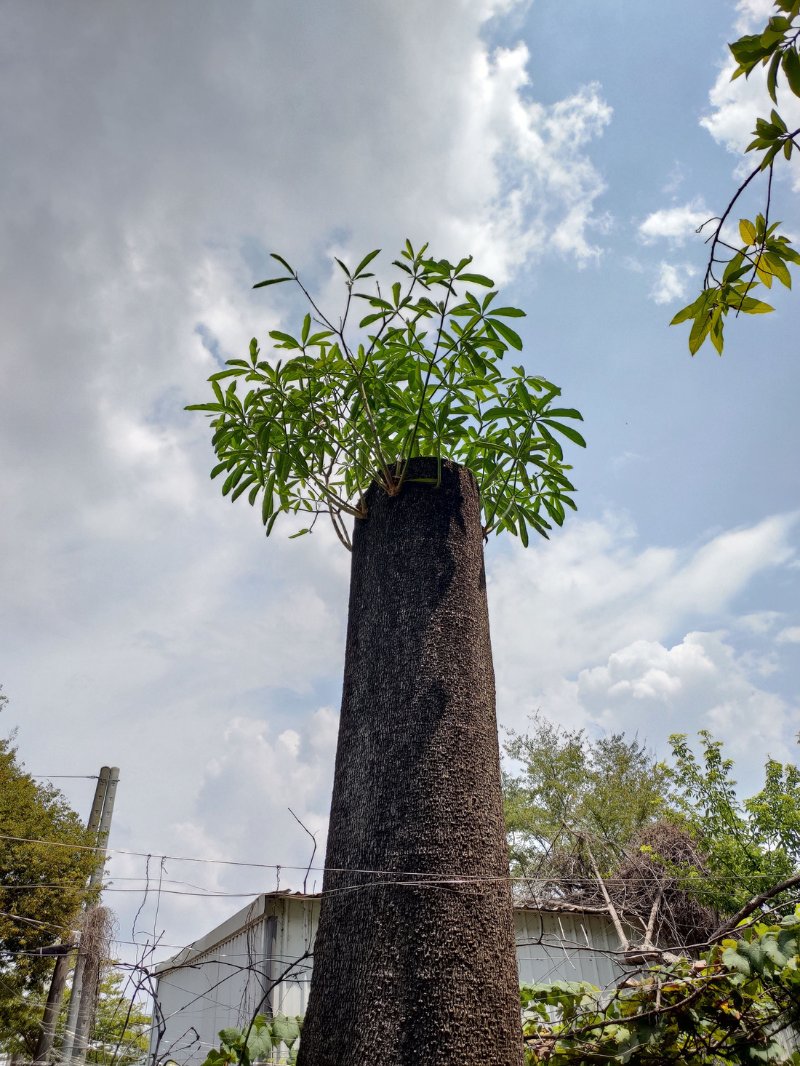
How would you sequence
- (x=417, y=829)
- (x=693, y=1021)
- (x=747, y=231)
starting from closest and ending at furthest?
(x=747, y=231) → (x=417, y=829) → (x=693, y=1021)

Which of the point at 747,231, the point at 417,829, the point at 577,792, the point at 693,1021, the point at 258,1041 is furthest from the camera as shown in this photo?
the point at 577,792

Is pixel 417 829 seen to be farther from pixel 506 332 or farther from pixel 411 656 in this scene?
pixel 506 332

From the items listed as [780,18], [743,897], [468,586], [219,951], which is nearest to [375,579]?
[468,586]

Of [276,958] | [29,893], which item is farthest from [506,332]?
[29,893]

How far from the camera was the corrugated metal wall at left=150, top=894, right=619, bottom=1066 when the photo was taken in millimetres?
4234

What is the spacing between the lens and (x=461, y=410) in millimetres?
2549

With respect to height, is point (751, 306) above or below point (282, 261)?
below

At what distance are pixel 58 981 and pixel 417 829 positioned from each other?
1072 cm

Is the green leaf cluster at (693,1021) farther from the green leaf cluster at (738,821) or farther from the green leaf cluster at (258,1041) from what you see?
the green leaf cluster at (738,821)

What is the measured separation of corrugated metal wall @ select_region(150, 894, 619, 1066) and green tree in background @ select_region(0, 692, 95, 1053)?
3.53 metres

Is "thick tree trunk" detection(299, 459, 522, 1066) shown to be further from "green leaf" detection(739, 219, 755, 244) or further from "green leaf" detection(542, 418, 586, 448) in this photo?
"green leaf" detection(739, 219, 755, 244)

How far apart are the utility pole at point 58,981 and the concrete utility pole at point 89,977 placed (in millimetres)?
33

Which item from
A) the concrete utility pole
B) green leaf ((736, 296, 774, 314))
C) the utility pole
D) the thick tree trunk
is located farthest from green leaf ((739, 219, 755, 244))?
the utility pole

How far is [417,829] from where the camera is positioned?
5.66ft
